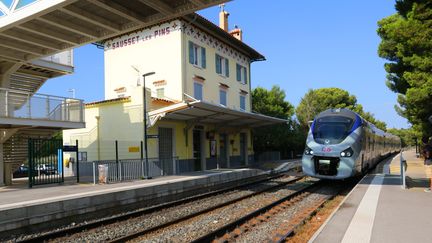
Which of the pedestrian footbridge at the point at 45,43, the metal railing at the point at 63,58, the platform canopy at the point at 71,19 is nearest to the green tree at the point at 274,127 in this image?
the metal railing at the point at 63,58

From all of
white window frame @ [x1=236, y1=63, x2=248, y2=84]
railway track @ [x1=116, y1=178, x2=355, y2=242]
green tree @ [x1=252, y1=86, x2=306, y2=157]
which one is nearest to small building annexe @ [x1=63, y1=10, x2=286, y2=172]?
white window frame @ [x1=236, y1=63, x2=248, y2=84]

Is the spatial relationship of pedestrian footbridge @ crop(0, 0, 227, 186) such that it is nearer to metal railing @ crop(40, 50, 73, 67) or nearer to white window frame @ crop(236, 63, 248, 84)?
metal railing @ crop(40, 50, 73, 67)

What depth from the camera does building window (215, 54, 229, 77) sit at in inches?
1147

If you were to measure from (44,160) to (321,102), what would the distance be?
42007mm

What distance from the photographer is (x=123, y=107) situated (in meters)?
22.1

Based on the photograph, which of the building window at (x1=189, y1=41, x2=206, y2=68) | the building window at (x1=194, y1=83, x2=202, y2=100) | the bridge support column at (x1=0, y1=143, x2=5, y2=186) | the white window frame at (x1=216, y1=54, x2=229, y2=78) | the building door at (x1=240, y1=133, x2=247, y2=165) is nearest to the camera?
the bridge support column at (x1=0, y1=143, x2=5, y2=186)

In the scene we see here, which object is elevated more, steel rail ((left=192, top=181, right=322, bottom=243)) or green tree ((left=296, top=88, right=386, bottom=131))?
green tree ((left=296, top=88, right=386, bottom=131))

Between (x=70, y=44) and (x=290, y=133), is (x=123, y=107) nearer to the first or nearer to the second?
(x=70, y=44)

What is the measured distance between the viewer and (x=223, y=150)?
29219 millimetres

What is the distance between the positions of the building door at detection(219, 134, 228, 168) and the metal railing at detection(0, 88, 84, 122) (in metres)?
12.4

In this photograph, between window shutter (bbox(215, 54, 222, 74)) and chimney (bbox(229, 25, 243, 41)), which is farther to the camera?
chimney (bbox(229, 25, 243, 41))

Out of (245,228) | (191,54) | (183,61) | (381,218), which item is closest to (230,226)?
(245,228)

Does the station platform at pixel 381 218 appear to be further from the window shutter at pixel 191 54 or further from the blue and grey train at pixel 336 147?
the window shutter at pixel 191 54

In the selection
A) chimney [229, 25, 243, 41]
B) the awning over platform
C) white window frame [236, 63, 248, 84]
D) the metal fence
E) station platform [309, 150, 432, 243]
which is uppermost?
chimney [229, 25, 243, 41]
